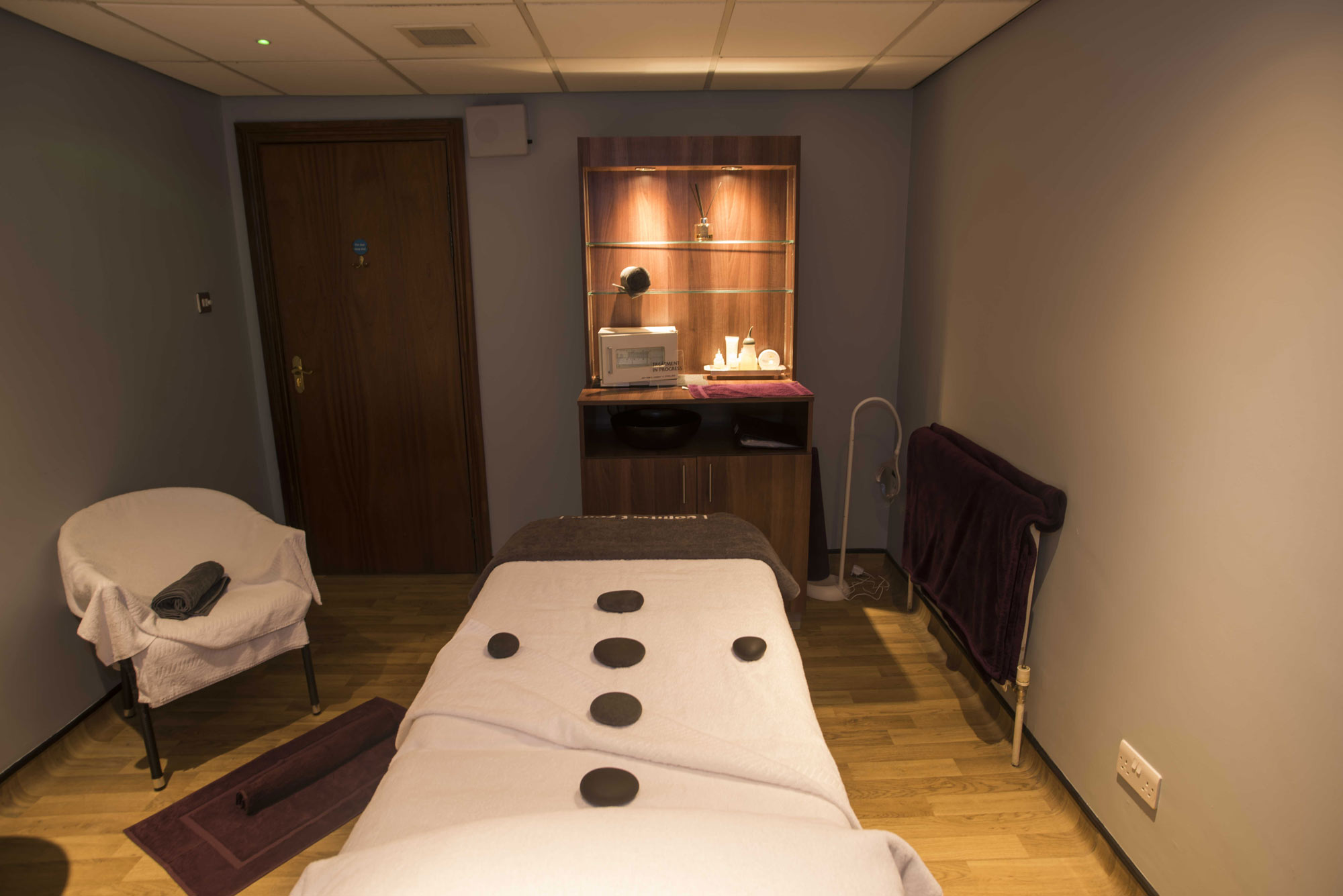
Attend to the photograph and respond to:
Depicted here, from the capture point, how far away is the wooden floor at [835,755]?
209cm

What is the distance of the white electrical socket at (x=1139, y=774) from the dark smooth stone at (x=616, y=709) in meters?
1.31

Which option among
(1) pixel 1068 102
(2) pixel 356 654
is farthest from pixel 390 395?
(1) pixel 1068 102

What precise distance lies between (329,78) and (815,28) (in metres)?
1.97

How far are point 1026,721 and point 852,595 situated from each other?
3.89 feet

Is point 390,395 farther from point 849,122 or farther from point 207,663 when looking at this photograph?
point 849,122

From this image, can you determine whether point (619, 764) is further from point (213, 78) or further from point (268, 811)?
point (213, 78)

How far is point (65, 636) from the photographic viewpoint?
2604mm

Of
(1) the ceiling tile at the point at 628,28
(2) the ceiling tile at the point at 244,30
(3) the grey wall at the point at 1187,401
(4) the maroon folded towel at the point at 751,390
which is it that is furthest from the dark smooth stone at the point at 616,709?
(2) the ceiling tile at the point at 244,30

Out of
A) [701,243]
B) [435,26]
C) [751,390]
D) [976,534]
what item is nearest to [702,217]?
[701,243]

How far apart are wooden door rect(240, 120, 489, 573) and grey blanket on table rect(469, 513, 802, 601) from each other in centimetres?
145

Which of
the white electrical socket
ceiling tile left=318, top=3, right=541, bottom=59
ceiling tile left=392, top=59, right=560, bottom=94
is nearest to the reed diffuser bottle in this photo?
ceiling tile left=392, top=59, right=560, bottom=94

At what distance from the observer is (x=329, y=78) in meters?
3.14

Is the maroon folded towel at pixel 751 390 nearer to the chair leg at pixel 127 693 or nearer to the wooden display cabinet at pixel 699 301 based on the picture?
the wooden display cabinet at pixel 699 301

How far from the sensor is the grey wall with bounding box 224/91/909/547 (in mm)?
3555
